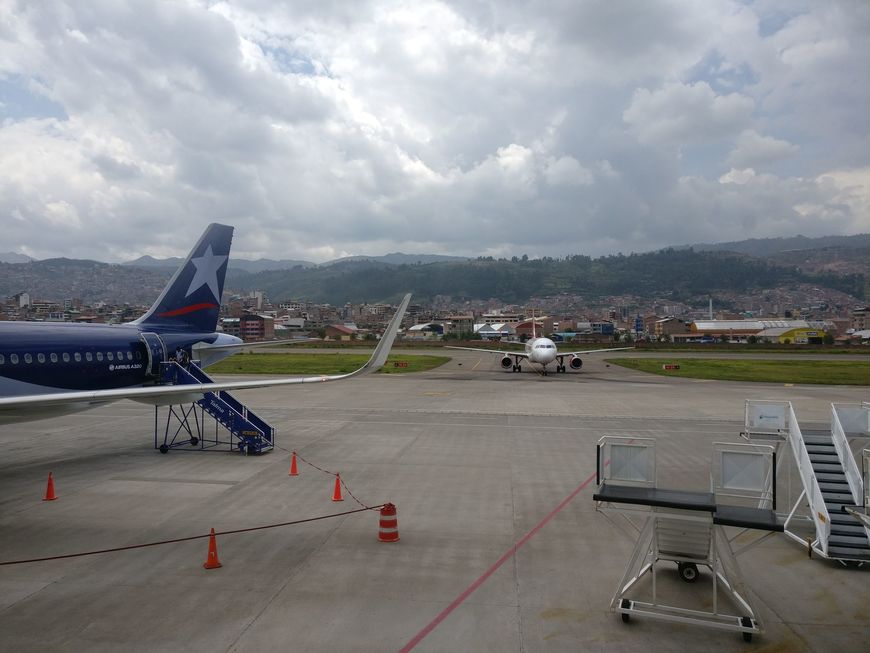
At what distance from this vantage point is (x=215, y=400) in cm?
2320

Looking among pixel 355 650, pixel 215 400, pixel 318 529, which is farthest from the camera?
pixel 215 400

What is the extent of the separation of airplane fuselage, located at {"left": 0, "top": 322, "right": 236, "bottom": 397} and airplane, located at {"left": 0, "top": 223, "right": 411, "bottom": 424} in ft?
0.10

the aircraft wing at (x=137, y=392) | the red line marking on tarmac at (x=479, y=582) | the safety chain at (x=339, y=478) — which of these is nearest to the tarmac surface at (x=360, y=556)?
the red line marking on tarmac at (x=479, y=582)

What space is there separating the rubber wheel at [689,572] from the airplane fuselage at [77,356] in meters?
19.3

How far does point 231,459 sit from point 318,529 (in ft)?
29.3

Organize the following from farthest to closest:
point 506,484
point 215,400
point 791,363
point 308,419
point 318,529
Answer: point 791,363, point 308,419, point 215,400, point 506,484, point 318,529

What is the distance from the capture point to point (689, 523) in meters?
10.1

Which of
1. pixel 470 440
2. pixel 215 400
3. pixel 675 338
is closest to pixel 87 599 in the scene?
pixel 215 400

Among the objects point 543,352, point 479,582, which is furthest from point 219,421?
point 543,352

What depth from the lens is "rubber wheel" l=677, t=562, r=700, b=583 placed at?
10953 millimetres

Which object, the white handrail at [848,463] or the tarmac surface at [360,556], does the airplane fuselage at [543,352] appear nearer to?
the tarmac surface at [360,556]

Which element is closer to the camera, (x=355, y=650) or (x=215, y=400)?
(x=355, y=650)

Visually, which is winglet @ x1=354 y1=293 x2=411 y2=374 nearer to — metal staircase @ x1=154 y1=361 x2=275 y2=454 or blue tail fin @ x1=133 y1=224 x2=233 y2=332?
metal staircase @ x1=154 y1=361 x2=275 y2=454

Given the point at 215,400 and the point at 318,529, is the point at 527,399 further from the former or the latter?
the point at 318,529
